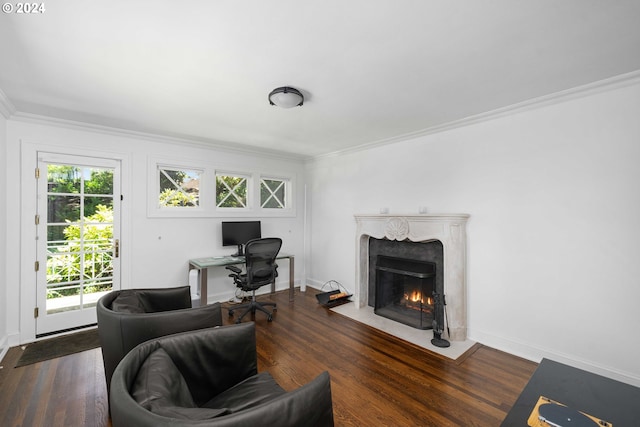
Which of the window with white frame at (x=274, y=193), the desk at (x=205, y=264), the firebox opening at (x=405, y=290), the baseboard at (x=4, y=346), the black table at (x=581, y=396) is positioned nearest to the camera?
the black table at (x=581, y=396)

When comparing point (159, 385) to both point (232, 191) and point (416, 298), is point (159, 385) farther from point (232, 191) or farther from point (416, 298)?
point (232, 191)

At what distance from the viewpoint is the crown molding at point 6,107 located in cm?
248

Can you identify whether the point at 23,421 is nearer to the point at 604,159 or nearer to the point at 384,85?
the point at 384,85

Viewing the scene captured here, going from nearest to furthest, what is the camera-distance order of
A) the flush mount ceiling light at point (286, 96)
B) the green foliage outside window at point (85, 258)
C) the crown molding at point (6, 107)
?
1. the flush mount ceiling light at point (286, 96)
2. the crown molding at point (6, 107)
3. the green foliage outside window at point (85, 258)

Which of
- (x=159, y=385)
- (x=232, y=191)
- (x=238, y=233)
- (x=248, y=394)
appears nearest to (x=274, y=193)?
(x=232, y=191)

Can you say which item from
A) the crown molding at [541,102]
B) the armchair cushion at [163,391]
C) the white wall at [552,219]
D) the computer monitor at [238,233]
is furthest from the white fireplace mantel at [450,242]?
the armchair cushion at [163,391]

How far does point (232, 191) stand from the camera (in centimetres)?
459

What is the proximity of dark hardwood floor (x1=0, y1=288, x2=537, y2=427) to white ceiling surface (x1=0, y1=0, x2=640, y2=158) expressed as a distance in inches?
98.0

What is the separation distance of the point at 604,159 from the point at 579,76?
0.73 meters

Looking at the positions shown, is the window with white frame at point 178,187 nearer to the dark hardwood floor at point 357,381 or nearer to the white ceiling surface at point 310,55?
the white ceiling surface at point 310,55

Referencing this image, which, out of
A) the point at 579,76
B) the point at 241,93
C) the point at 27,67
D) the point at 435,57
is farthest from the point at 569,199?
the point at 27,67

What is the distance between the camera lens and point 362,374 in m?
2.40

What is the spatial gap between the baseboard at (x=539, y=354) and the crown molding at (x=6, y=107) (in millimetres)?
5182

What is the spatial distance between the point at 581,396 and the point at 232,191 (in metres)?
4.46
